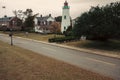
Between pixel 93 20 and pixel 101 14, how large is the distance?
1.71 meters

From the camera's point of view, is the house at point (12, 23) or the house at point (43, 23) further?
the house at point (43, 23)

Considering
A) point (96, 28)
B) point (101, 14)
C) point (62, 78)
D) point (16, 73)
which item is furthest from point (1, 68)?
point (101, 14)

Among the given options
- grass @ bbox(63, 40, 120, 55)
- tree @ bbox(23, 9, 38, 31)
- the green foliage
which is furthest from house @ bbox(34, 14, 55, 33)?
the green foliage

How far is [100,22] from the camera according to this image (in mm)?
29984

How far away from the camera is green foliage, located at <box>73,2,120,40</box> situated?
29109 mm

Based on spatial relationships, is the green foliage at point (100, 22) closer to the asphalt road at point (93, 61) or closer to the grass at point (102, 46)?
the grass at point (102, 46)

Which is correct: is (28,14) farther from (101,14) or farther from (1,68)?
(1,68)

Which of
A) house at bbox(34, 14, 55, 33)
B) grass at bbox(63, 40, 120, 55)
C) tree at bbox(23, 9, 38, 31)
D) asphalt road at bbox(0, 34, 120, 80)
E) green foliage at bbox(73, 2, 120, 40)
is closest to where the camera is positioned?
asphalt road at bbox(0, 34, 120, 80)

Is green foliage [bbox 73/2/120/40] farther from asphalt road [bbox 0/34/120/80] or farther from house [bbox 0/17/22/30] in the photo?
house [bbox 0/17/22/30]

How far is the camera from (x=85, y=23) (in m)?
31.3

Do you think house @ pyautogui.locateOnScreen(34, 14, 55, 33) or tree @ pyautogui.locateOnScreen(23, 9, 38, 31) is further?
house @ pyautogui.locateOnScreen(34, 14, 55, 33)

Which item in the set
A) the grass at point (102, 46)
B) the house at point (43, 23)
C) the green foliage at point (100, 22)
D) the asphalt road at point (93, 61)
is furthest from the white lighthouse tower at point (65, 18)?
the asphalt road at point (93, 61)

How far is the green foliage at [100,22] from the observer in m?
29.1

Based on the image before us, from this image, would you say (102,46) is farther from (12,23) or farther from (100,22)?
(12,23)
